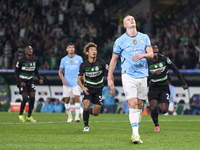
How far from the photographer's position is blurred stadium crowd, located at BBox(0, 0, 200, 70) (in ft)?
77.1

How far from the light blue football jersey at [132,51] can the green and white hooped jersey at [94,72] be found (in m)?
3.12

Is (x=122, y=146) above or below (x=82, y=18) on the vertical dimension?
below

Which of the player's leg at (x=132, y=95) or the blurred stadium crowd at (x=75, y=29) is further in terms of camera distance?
the blurred stadium crowd at (x=75, y=29)

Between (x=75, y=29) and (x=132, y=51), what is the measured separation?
1914 centimetres

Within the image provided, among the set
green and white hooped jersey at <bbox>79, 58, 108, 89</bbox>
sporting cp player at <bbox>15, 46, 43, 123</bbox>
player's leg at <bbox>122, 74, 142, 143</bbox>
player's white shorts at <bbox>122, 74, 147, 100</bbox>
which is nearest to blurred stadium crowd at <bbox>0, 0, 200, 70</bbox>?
sporting cp player at <bbox>15, 46, 43, 123</bbox>

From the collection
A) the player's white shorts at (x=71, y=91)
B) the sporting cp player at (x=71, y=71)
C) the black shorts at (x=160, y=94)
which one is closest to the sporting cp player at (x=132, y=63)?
the black shorts at (x=160, y=94)

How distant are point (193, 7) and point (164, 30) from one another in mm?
3736

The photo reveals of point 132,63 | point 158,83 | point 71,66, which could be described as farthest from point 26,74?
point 132,63

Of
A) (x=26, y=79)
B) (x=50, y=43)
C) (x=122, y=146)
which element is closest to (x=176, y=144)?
(x=122, y=146)

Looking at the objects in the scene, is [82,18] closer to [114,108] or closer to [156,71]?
[114,108]

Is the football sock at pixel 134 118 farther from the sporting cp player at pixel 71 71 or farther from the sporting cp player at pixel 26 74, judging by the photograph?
the sporting cp player at pixel 71 71

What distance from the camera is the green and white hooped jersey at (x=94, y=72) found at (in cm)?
1153

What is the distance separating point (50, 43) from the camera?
2652 cm

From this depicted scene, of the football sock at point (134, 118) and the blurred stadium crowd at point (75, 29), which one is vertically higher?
the blurred stadium crowd at point (75, 29)
